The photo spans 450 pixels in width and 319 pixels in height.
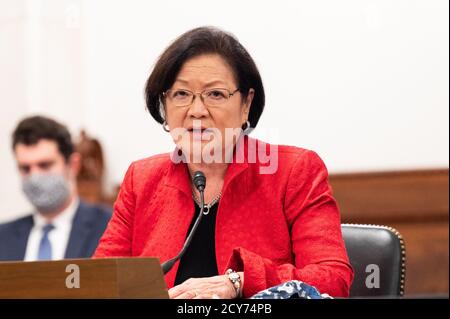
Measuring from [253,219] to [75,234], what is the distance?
1413mm

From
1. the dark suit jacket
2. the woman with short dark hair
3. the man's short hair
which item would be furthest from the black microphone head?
the man's short hair

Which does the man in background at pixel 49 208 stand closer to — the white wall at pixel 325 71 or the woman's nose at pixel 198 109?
A: the white wall at pixel 325 71

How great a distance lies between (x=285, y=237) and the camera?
5.66 feet

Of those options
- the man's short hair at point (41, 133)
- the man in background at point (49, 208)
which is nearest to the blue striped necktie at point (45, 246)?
the man in background at point (49, 208)

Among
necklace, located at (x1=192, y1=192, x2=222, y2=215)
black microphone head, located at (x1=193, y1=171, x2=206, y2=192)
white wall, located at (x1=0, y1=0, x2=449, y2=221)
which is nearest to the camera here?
black microphone head, located at (x1=193, y1=171, x2=206, y2=192)

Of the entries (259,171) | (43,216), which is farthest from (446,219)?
(259,171)

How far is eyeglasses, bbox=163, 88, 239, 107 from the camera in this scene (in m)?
1.72

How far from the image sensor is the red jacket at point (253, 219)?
5.50 ft

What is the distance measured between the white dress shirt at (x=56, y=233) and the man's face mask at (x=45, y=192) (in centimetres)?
3

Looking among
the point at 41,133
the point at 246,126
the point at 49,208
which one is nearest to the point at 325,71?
the point at 41,133

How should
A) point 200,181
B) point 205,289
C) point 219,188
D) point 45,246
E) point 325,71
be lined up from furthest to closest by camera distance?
1. point 325,71
2. point 45,246
3. point 219,188
4. point 200,181
5. point 205,289

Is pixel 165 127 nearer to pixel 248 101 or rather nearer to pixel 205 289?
pixel 248 101

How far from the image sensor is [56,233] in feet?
9.93

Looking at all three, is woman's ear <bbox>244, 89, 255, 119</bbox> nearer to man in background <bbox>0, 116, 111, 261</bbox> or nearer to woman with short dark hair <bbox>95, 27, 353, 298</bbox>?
woman with short dark hair <bbox>95, 27, 353, 298</bbox>
